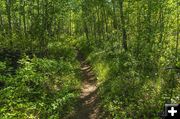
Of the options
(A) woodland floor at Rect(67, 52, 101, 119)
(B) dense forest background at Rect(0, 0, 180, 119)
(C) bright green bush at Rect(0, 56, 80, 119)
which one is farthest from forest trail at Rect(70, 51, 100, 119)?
(C) bright green bush at Rect(0, 56, 80, 119)

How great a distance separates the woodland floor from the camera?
1280 cm

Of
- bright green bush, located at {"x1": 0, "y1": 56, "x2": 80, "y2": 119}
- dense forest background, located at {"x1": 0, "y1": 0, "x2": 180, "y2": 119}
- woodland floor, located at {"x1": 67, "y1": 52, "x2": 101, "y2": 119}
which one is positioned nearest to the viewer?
bright green bush, located at {"x1": 0, "y1": 56, "x2": 80, "y2": 119}

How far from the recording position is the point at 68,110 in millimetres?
12875

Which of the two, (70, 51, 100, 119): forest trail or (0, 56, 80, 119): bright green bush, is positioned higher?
(0, 56, 80, 119): bright green bush

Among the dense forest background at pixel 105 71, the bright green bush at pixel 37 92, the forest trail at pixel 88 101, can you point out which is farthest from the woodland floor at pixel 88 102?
the bright green bush at pixel 37 92

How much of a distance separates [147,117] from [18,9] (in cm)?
1698

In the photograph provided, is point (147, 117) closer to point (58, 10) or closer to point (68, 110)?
point (68, 110)

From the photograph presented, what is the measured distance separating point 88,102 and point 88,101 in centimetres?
17

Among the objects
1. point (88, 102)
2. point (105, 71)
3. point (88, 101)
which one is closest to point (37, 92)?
point (88, 102)

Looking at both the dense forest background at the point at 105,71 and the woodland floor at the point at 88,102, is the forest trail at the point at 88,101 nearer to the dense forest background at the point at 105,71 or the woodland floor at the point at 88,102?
the woodland floor at the point at 88,102

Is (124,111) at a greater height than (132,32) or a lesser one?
lesser

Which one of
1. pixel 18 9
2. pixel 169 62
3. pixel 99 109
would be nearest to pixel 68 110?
pixel 99 109

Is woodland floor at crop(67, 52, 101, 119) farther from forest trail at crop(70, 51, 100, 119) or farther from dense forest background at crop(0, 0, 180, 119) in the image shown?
dense forest background at crop(0, 0, 180, 119)

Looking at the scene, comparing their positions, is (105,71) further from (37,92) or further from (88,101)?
(37,92)
